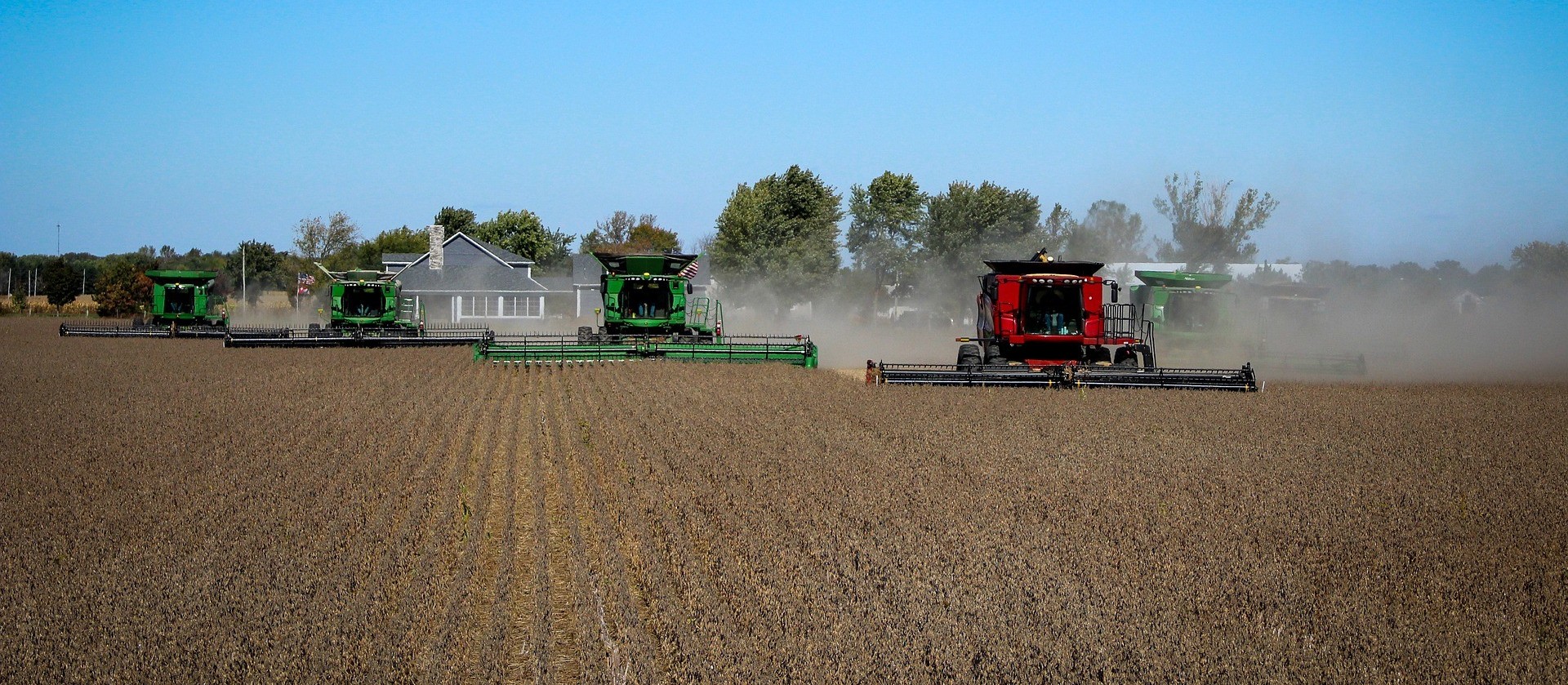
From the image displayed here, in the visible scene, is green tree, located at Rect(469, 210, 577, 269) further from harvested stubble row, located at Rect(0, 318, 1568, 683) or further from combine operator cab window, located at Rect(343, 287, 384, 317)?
harvested stubble row, located at Rect(0, 318, 1568, 683)

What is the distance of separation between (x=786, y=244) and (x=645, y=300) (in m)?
36.4

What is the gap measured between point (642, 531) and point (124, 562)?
3.64 meters

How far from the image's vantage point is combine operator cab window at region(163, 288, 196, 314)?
133 feet

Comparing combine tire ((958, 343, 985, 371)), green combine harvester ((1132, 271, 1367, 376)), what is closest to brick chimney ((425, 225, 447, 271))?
green combine harvester ((1132, 271, 1367, 376))

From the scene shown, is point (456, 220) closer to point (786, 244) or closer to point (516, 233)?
point (516, 233)

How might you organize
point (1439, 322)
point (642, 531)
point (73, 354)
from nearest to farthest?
point (642, 531) → point (73, 354) → point (1439, 322)

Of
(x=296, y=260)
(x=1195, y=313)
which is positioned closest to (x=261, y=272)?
(x=296, y=260)

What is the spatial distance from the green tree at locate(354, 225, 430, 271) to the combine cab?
57.9 metres

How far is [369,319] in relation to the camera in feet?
124

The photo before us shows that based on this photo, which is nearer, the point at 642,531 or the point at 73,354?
the point at 642,531

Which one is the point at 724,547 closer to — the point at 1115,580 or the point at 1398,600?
the point at 1115,580

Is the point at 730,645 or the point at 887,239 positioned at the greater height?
the point at 887,239

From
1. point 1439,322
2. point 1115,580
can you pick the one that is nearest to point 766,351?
point 1115,580

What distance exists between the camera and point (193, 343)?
116ft
